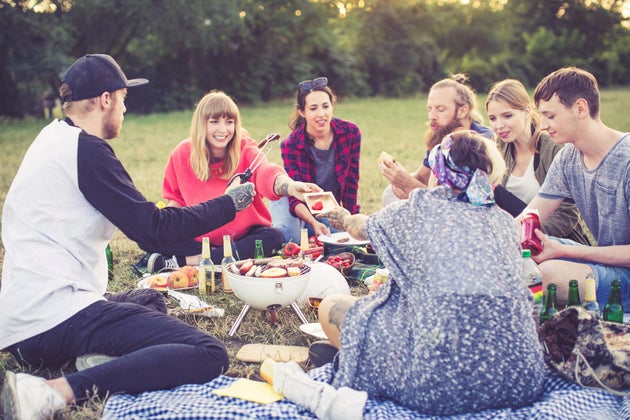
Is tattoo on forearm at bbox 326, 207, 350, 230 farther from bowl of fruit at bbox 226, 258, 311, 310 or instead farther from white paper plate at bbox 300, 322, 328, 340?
white paper plate at bbox 300, 322, 328, 340

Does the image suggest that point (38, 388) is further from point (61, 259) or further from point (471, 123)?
point (471, 123)

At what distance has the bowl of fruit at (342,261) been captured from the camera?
506cm

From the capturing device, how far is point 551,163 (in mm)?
4680

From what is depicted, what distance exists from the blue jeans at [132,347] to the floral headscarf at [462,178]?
5.03 feet

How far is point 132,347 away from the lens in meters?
3.21

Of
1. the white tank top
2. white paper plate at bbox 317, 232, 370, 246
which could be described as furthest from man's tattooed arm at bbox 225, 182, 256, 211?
the white tank top

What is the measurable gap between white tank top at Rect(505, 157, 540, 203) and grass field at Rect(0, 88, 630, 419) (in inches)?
60.3

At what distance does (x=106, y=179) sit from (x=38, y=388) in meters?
1.08

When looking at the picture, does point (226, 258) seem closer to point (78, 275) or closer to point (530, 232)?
point (78, 275)

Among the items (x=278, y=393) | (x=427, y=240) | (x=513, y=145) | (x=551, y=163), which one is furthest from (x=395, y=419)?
(x=513, y=145)

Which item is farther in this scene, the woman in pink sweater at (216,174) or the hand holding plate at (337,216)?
the woman in pink sweater at (216,174)

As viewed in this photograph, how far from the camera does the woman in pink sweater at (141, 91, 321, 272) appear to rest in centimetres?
532

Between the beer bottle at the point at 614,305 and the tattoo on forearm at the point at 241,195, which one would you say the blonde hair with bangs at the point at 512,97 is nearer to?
the beer bottle at the point at 614,305

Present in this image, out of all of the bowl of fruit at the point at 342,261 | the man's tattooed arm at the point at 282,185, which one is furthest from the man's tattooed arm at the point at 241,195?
the bowl of fruit at the point at 342,261
